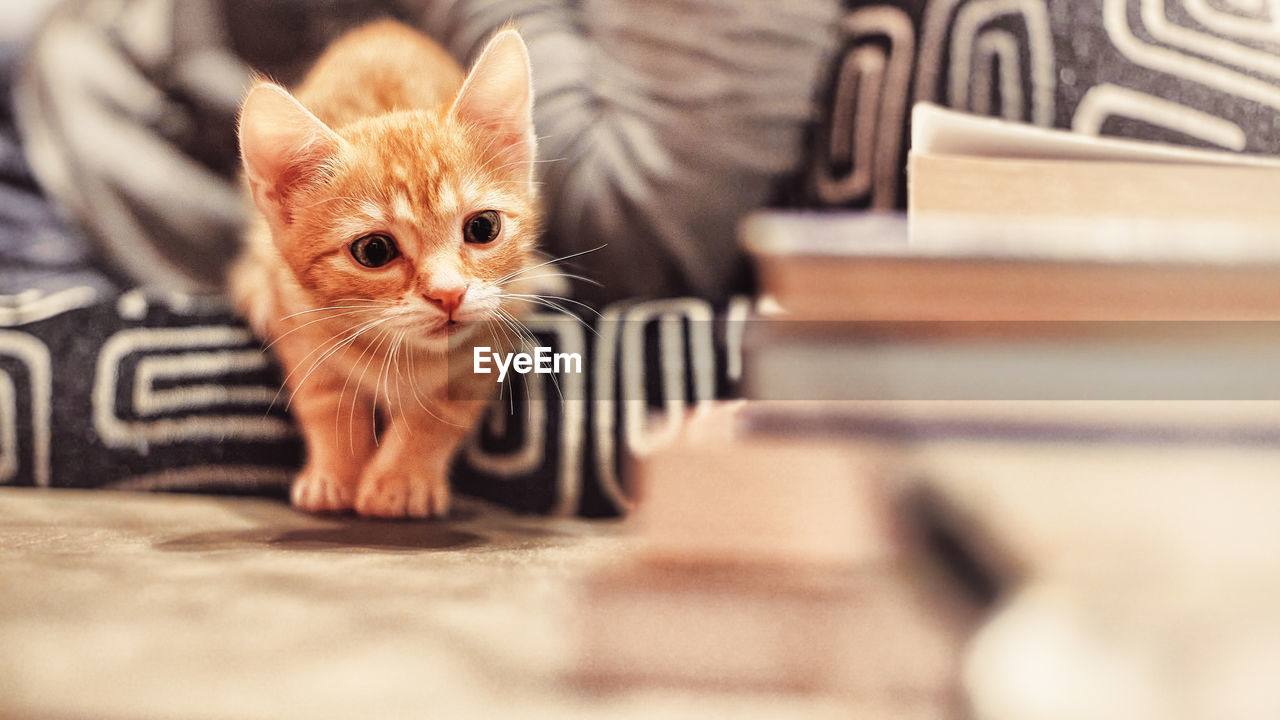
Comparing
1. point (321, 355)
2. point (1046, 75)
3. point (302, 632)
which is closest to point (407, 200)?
point (321, 355)

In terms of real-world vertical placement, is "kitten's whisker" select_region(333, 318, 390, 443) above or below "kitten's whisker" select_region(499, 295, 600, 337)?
below

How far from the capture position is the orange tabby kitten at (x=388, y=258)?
0.50 meters

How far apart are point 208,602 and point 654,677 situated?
0.22 meters

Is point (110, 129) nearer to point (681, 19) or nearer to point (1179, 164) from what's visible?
point (681, 19)

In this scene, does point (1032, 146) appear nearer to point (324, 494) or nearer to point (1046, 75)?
point (1046, 75)

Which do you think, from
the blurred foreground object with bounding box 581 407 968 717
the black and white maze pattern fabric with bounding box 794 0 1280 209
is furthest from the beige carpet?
the black and white maze pattern fabric with bounding box 794 0 1280 209

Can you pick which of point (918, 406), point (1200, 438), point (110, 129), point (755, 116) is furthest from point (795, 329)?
point (110, 129)

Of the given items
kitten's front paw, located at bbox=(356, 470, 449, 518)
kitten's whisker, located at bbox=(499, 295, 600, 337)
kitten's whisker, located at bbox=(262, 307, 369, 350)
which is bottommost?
kitten's front paw, located at bbox=(356, 470, 449, 518)

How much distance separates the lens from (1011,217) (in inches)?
15.3

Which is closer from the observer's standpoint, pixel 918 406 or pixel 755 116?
pixel 918 406

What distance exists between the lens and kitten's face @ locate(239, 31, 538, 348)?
1.62 ft

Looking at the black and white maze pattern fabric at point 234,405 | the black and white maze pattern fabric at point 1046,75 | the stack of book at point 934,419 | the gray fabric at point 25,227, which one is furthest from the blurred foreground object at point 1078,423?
the gray fabric at point 25,227

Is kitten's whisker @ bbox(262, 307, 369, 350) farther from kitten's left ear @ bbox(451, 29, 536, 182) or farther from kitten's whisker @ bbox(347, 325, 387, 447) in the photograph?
kitten's left ear @ bbox(451, 29, 536, 182)

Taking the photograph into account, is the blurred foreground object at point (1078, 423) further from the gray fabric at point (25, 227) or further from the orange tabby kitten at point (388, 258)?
the gray fabric at point (25, 227)
